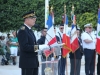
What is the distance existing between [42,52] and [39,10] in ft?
39.5

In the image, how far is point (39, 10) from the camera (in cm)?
1838

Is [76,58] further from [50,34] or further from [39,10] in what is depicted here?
[39,10]

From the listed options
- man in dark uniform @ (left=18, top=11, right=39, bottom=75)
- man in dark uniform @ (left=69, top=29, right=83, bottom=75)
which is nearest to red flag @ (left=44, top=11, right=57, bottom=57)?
man in dark uniform @ (left=69, top=29, right=83, bottom=75)

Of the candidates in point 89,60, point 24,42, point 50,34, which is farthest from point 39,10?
point 24,42

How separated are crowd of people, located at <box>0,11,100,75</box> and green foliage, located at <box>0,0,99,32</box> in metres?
2.88

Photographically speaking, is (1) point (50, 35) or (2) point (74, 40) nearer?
(1) point (50, 35)

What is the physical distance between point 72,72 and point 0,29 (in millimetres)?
9981

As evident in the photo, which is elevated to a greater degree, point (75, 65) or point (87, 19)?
point (87, 19)

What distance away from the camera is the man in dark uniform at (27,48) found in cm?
527

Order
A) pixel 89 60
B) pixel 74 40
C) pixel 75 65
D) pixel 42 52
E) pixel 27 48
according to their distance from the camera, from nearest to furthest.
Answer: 1. pixel 27 48
2. pixel 42 52
3. pixel 74 40
4. pixel 75 65
5. pixel 89 60

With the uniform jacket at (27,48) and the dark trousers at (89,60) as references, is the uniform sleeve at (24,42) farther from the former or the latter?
the dark trousers at (89,60)

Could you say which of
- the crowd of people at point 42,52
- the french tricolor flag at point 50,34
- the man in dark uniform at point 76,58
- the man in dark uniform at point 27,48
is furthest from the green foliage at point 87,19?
the man in dark uniform at point 27,48

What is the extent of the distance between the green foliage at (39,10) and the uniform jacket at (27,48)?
12645 mm

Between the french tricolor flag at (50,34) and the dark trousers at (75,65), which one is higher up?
the french tricolor flag at (50,34)
